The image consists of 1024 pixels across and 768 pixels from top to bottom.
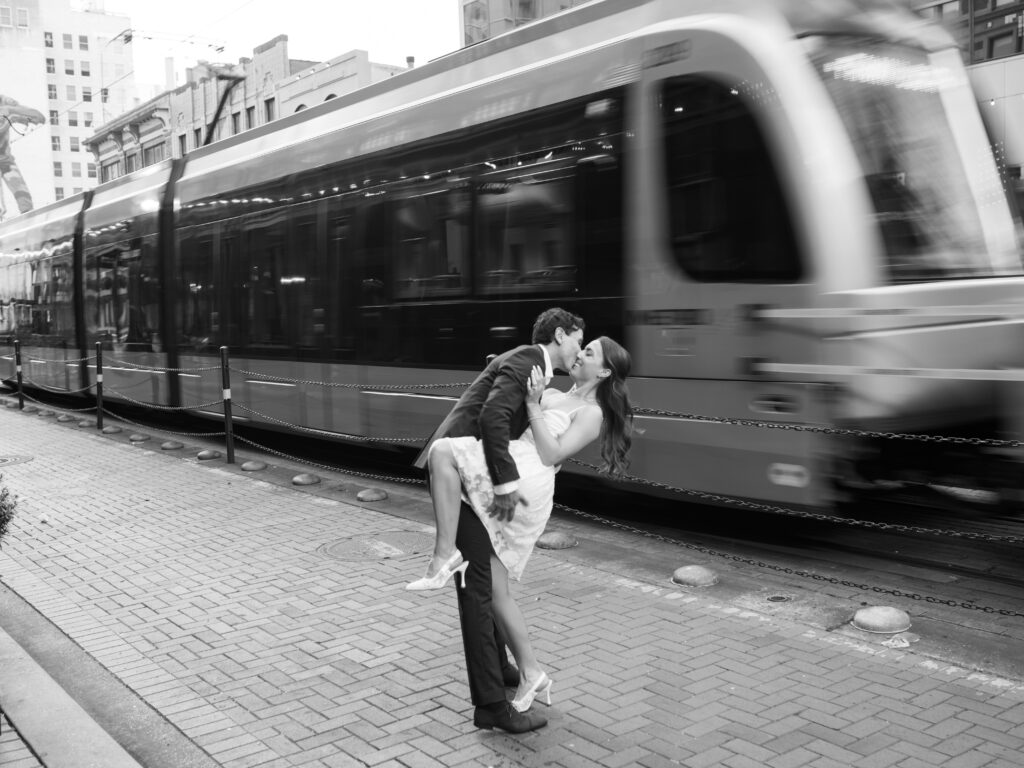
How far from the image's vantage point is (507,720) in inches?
156

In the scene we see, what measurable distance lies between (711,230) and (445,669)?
3288 millimetres

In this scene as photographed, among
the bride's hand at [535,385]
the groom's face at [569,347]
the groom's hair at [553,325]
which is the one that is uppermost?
the groom's hair at [553,325]

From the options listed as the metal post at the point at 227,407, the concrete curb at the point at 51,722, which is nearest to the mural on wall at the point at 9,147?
the metal post at the point at 227,407

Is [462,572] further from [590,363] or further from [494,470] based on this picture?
[590,363]

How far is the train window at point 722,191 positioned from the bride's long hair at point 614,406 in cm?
242

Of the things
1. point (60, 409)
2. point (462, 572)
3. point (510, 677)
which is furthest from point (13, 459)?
point (462, 572)

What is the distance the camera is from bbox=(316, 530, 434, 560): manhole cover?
275 inches

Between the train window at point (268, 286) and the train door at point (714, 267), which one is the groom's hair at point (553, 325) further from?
the train window at point (268, 286)

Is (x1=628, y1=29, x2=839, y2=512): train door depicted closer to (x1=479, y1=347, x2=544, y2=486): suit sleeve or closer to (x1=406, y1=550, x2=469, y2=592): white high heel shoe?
(x1=479, y1=347, x2=544, y2=486): suit sleeve

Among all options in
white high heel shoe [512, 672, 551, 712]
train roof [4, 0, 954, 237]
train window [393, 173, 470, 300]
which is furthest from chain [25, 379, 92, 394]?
white high heel shoe [512, 672, 551, 712]

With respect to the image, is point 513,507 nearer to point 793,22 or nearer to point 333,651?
point 333,651

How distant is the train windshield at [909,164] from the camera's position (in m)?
6.13

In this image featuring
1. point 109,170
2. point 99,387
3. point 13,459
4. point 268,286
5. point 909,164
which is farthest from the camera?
point 109,170

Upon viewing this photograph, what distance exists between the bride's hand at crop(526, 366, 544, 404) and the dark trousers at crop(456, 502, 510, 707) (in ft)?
1.59
